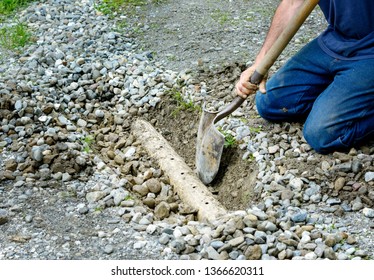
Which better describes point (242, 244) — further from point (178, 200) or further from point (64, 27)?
point (64, 27)

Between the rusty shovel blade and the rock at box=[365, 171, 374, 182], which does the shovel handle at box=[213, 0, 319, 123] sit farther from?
the rock at box=[365, 171, 374, 182]

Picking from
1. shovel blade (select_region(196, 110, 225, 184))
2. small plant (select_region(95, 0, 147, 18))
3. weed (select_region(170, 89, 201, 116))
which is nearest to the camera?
shovel blade (select_region(196, 110, 225, 184))

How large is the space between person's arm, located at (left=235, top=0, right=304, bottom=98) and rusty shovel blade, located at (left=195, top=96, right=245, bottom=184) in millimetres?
96

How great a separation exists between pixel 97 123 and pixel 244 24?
1.53 meters

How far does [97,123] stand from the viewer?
490cm

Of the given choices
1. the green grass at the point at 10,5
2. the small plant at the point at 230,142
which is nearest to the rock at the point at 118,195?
the small plant at the point at 230,142

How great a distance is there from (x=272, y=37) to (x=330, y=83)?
1.59 feet

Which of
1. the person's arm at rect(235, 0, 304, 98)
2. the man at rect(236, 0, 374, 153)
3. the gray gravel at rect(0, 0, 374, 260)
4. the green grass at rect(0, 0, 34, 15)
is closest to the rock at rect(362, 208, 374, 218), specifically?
the gray gravel at rect(0, 0, 374, 260)

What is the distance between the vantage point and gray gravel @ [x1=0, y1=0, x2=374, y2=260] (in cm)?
345

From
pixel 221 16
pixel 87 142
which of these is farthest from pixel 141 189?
pixel 221 16

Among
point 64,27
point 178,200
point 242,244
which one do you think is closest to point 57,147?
point 178,200

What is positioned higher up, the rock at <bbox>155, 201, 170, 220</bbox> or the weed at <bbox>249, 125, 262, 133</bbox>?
the weed at <bbox>249, 125, 262, 133</bbox>
